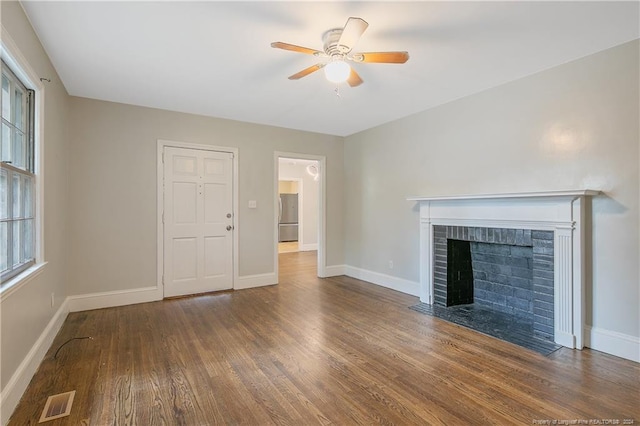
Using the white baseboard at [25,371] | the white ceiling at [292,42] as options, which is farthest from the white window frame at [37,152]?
the white baseboard at [25,371]

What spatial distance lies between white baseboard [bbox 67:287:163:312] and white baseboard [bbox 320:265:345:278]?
8.46ft

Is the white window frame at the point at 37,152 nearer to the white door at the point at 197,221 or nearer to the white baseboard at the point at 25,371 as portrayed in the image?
the white baseboard at the point at 25,371

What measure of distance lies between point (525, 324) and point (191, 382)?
313cm

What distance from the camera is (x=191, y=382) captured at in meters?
2.24

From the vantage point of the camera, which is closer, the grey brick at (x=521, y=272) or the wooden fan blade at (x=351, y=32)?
the wooden fan blade at (x=351, y=32)

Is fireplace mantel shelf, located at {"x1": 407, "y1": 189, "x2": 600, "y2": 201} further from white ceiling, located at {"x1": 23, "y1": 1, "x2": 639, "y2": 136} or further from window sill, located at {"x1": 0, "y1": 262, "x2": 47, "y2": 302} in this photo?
window sill, located at {"x1": 0, "y1": 262, "x2": 47, "y2": 302}

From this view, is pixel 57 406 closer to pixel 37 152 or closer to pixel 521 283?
pixel 37 152

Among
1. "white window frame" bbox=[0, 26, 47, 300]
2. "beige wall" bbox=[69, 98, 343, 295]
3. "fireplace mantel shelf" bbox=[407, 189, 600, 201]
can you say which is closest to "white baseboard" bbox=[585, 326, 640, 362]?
"fireplace mantel shelf" bbox=[407, 189, 600, 201]

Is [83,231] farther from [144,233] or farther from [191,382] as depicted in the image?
[191,382]

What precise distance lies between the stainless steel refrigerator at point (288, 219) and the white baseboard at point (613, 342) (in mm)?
8599

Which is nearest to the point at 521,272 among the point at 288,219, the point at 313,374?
the point at 313,374

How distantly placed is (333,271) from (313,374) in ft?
10.9

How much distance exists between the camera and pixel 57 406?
1956 mm

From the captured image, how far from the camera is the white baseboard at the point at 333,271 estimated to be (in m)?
5.57
